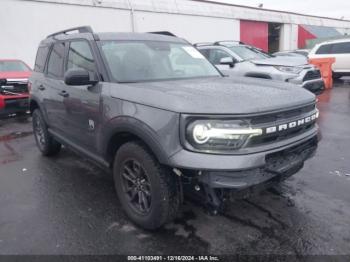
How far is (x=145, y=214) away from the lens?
318 centimetres

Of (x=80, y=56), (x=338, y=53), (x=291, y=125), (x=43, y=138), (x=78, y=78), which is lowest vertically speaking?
(x=43, y=138)

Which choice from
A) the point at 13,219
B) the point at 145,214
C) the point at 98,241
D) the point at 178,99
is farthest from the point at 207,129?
the point at 13,219

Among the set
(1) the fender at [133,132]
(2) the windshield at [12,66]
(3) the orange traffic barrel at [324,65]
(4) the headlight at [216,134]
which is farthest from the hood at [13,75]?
(3) the orange traffic barrel at [324,65]

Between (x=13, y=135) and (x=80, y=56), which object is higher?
(x=80, y=56)

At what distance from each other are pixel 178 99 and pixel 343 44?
13.7m

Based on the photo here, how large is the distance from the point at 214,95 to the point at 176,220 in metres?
1.35

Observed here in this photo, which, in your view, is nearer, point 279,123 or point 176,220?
point 279,123

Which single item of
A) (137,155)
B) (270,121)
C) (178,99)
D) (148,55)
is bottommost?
(137,155)

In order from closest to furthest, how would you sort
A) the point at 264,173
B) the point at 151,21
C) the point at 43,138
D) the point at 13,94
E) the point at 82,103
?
the point at 264,173 < the point at 82,103 < the point at 43,138 < the point at 13,94 < the point at 151,21

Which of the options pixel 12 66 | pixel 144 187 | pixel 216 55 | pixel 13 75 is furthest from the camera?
pixel 12 66

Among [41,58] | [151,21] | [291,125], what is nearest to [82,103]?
[41,58]

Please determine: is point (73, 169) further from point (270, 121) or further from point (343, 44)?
point (343, 44)

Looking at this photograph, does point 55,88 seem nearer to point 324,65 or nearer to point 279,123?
point 279,123

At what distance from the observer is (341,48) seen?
14141mm
